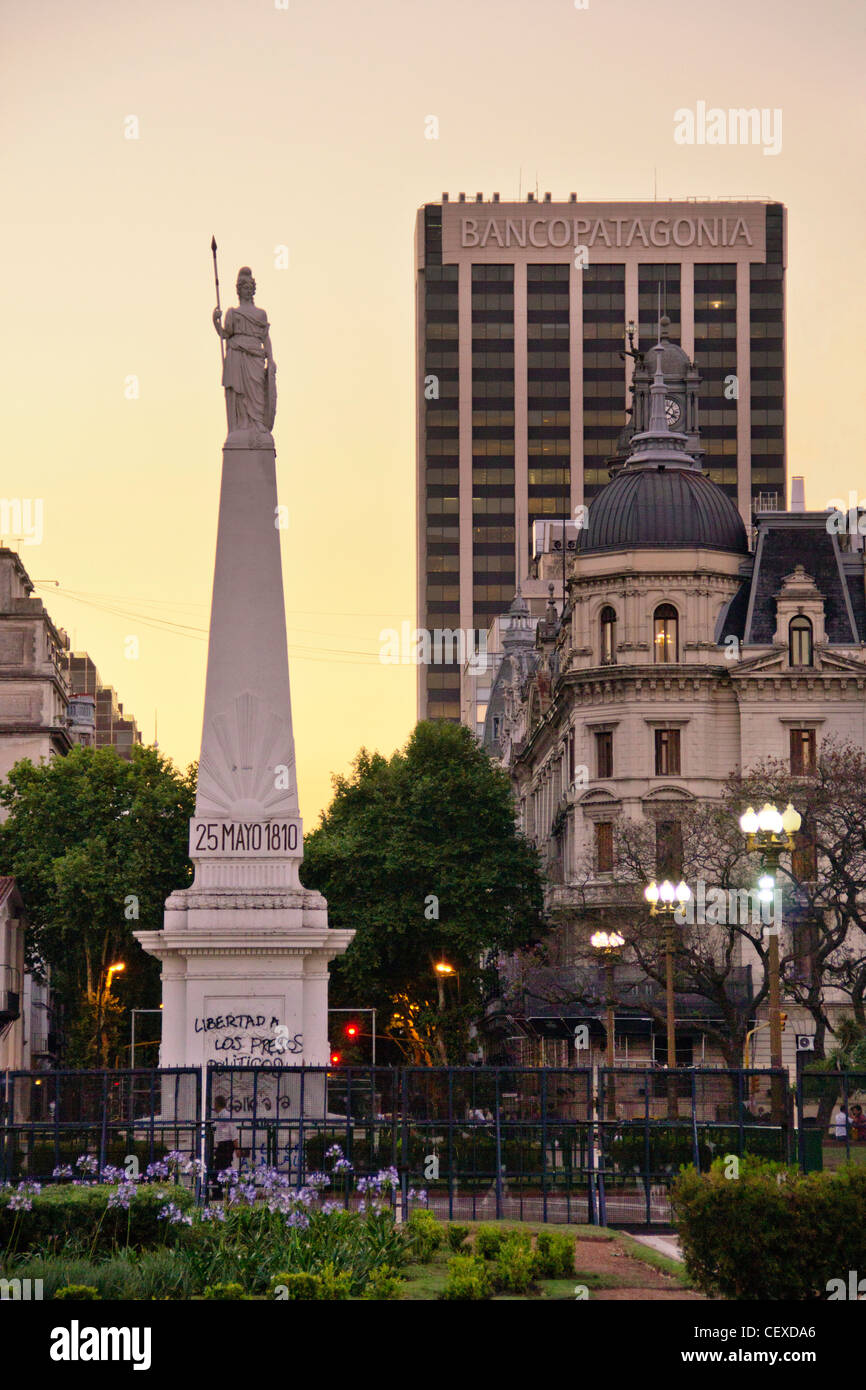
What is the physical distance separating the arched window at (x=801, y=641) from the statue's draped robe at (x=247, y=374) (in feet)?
117

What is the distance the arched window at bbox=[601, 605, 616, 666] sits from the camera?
79000mm

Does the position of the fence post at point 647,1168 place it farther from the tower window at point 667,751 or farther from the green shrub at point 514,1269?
the tower window at point 667,751

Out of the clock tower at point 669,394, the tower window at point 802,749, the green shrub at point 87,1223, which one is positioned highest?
the clock tower at point 669,394

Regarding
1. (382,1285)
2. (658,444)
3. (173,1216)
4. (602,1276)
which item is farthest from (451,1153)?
(658,444)

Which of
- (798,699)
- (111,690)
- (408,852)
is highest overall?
(111,690)

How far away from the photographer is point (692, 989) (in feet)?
212

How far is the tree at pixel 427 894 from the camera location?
246 ft

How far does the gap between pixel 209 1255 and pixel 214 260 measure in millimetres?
27267

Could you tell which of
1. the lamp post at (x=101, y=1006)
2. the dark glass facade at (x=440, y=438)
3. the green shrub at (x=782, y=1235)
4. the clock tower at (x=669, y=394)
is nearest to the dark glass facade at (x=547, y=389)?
the dark glass facade at (x=440, y=438)

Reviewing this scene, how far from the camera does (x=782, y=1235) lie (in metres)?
20.3

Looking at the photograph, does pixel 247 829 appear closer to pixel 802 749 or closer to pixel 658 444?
pixel 802 749

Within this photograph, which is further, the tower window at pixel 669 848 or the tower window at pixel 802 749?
the tower window at pixel 802 749
